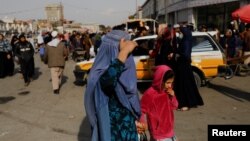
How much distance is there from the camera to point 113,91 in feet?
9.43

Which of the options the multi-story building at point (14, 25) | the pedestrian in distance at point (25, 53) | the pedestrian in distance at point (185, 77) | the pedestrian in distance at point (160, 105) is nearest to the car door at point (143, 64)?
the pedestrian in distance at point (185, 77)

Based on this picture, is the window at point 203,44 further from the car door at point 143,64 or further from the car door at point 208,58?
the car door at point 143,64

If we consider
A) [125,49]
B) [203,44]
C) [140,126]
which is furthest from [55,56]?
[125,49]

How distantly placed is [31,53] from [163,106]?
9365mm

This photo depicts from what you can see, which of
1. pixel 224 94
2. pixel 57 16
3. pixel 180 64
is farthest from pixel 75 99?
pixel 57 16

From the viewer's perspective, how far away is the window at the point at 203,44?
31.3ft

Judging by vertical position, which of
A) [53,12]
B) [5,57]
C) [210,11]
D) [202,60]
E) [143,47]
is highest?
[53,12]

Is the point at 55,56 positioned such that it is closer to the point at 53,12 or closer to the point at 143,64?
the point at 143,64

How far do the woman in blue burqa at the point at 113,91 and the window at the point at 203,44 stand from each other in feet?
22.6

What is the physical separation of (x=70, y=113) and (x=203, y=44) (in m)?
4.29

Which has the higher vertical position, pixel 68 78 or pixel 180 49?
pixel 180 49

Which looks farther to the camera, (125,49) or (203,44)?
(203,44)

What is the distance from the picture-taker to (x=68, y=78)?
13.4 meters

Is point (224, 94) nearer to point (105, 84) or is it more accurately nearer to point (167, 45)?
point (167, 45)
